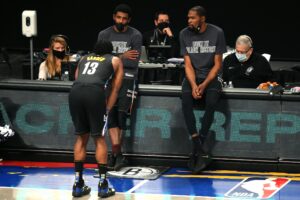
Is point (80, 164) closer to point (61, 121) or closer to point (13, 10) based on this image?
point (61, 121)

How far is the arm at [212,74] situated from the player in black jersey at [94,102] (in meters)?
1.36

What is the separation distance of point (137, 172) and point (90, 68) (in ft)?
5.87

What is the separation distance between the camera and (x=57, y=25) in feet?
71.5

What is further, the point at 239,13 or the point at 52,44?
the point at 239,13

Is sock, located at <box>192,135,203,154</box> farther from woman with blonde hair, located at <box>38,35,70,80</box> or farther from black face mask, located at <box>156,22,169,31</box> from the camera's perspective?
black face mask, located at <box>156,22,169,31</box>

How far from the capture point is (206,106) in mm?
9789

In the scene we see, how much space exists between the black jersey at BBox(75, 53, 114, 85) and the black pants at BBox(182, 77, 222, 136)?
1.42 m

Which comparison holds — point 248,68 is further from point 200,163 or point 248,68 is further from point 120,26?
point 120,26

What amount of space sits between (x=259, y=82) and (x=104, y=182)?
3.27 meters

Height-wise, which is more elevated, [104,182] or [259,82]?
[259,82]

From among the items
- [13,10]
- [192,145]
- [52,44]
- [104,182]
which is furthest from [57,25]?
[104,182]

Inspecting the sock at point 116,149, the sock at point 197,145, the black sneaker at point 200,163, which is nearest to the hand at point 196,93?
the sock at point 197,145

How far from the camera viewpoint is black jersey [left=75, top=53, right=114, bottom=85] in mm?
8664

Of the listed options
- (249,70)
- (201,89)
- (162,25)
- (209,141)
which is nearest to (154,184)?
(209,141)
